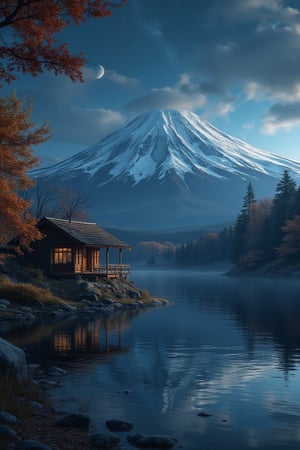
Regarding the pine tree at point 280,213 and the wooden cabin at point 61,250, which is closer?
the wooden cabin at point 61,250

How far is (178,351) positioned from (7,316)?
13.8 metres

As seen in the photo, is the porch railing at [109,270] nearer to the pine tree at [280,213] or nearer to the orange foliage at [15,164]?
the orange foliage at [15,164]

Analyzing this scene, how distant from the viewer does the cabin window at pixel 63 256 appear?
47219mm

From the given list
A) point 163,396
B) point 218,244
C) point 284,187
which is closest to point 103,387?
point 163,396

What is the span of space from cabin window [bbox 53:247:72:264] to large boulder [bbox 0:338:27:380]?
34350 millimetres

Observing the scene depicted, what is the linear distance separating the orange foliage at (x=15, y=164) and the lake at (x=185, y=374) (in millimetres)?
5038

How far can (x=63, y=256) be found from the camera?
47281 millimetres

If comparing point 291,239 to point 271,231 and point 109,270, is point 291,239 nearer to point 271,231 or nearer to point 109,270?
point 271,231

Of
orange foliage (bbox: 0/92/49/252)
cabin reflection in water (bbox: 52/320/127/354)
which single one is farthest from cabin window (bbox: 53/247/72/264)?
orange foliage (bbox: 0/92/49/252)

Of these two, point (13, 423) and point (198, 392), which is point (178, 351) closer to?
point (198, 392)

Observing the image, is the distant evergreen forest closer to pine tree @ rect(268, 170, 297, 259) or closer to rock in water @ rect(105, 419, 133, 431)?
pine tree @ rect(268, 170, 297, 259)

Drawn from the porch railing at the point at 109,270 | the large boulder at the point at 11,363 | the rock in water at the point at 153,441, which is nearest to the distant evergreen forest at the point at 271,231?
the porch railing at the point at 109,270

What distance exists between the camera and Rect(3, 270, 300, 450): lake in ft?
36.7

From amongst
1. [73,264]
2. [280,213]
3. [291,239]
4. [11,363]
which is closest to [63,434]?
[11,363]
